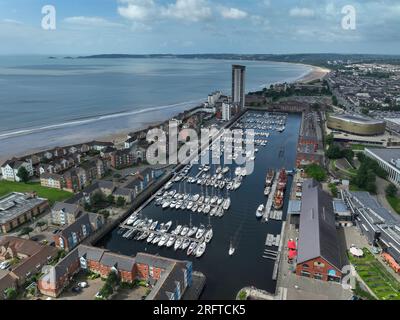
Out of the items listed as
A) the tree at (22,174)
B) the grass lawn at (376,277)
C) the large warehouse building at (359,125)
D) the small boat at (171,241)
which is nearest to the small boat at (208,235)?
the small boat at (171,241)

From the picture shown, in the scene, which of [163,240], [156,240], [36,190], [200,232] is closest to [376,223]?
A: [200,232]

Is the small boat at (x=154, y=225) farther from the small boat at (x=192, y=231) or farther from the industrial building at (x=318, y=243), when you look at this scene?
the industrial building at (x=318, y=243)

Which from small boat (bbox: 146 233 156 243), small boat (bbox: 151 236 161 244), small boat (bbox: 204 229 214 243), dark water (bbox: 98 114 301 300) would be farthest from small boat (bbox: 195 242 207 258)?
small boat (bbox: 146 233 156 243)

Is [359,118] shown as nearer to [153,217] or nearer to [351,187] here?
[351,187]

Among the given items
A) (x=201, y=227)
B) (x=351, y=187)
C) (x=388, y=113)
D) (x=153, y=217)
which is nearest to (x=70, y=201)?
(x=153, y=217)

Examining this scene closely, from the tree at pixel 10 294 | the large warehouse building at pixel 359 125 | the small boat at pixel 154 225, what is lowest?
the tree at pixel 10 294
